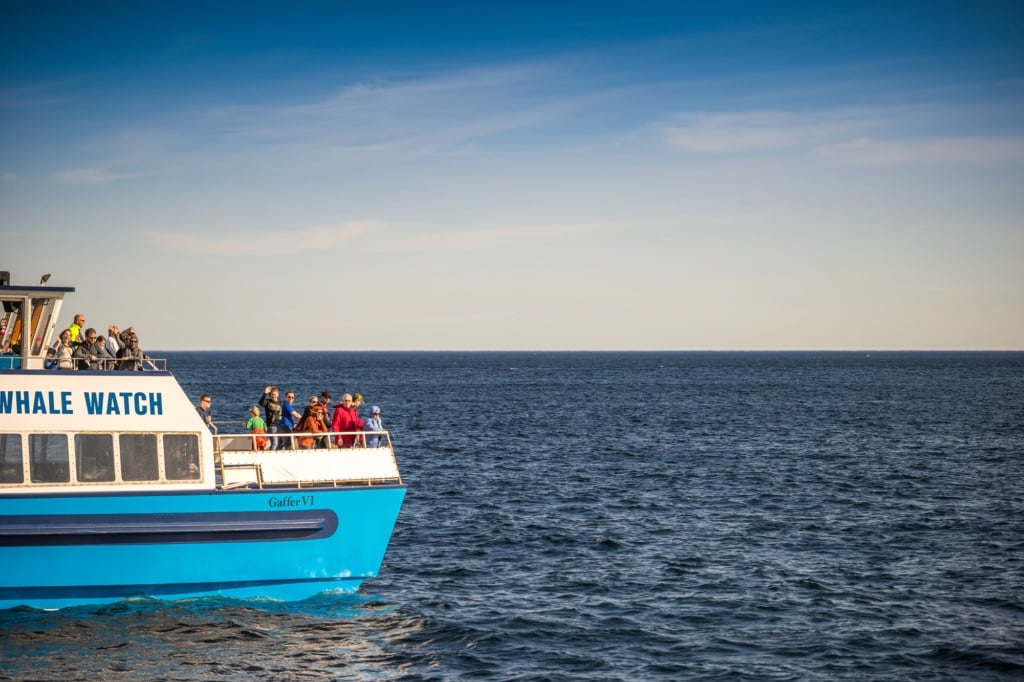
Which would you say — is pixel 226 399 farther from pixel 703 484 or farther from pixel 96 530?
pixel 96 530

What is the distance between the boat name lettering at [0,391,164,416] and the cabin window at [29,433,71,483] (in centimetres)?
A: 48

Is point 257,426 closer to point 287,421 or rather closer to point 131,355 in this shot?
point 287,421

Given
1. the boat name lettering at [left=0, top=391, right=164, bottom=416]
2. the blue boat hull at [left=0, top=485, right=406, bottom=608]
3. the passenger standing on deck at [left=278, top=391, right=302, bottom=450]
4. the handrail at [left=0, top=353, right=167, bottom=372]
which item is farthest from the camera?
the passenger standing on deck at [left=278, top=391, right=302, bottom=450]

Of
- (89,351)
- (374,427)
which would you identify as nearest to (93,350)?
(89,351)

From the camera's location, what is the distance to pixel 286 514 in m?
19.7

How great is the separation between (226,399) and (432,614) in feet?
245

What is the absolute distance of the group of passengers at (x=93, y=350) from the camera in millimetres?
19703

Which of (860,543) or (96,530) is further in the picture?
(860,543)

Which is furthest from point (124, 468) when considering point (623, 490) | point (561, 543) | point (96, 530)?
point (623, 490)

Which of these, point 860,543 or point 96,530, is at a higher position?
point 96,530

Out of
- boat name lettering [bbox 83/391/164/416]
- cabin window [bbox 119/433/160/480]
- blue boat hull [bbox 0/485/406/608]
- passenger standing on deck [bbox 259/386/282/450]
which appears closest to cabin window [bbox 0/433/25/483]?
blue boat hull [bbox 0/485/406/608]

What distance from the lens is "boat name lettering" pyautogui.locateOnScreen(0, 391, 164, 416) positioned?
1888 centimetres

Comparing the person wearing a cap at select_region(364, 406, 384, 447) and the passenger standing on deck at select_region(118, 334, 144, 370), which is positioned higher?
the passenger standing on deck at select_region(118, 334, 144, 370)

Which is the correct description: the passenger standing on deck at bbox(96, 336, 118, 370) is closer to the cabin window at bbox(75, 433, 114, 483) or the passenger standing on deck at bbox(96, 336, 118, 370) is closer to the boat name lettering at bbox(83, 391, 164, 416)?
the boat name lettering at bbox(83, 391, 164, 416)
